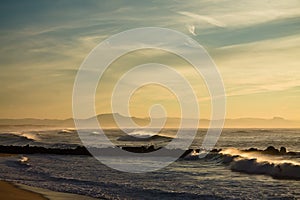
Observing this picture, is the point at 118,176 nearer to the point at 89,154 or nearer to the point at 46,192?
the point at 46,192

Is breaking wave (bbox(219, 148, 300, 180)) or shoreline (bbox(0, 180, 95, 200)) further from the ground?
breaking wave (bbox(219, 148, 300, 180))

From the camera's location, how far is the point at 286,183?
20516mm

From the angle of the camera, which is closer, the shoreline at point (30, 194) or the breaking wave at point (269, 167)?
the shoreline at point (30, 194)

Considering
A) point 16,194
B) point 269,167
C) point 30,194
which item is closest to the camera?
point 16,194

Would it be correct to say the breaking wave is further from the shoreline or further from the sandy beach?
the sandy beach

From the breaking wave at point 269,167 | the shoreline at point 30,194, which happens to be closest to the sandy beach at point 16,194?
the shoreline at point 30,194

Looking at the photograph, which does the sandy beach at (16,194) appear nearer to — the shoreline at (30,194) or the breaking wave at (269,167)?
the shoreline at (30,194)

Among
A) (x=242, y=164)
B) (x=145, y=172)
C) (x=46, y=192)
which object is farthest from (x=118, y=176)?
(x=242, y=164)

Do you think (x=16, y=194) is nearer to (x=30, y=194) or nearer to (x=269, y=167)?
(x=30, y=194)

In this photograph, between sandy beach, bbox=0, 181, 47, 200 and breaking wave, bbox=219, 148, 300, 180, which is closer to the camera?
sandy beach, bbox=0, 181, 47, 200

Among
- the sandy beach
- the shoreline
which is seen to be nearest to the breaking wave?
the shoreline

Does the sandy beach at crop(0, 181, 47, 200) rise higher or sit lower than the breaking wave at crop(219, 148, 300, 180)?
lower

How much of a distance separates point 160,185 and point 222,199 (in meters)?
4.09

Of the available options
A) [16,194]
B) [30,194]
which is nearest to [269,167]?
[30,194]
